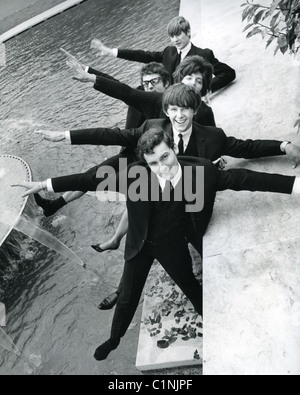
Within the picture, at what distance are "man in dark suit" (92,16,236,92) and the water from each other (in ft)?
5.11

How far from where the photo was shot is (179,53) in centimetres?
566

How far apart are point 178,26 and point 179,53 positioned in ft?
1.40

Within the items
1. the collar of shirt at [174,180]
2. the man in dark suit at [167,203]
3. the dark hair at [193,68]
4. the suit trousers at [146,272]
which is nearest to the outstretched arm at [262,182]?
the man in dark suit at [167,203]

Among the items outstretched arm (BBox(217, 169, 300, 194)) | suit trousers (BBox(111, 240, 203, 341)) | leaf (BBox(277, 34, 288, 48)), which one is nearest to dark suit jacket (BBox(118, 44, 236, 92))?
leaf (BBox(277, 34, 288, 48))

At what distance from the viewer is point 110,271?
17.2ft

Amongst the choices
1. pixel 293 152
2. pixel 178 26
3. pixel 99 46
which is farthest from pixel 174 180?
pixel 99 46

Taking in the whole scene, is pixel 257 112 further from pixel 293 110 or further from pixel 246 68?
pixel 246 68

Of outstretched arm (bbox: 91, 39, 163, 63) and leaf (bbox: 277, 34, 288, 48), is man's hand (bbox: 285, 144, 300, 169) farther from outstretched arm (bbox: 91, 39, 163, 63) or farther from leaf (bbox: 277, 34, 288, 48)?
Result: outstretched arm (bbox: 91, 39, 163, 63)

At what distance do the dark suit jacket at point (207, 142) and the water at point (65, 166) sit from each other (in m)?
1.60

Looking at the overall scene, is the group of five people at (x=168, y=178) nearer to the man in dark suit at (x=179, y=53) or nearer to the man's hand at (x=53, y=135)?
the man's hand at (x=53, y=135)

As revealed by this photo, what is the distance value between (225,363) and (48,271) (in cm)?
294

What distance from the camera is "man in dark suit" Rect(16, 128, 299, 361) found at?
11.6 feet

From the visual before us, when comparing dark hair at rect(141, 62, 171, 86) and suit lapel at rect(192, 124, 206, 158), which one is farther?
dark hair at rect(141, 62, 171, 86)

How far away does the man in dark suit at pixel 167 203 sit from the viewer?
3.54 m
